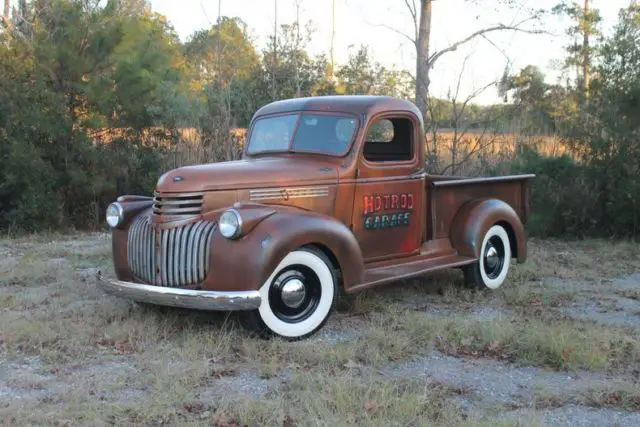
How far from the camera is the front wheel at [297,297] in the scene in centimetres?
521

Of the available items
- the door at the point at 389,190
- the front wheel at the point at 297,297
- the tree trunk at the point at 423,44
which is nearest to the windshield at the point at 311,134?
the door at the point at 389,190

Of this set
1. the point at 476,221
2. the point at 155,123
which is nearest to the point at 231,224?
the point at 476,221

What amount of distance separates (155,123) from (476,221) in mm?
7796

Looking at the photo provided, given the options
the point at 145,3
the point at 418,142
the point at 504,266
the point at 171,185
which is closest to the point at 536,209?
the point at 504,266

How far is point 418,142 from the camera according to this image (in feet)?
22.0

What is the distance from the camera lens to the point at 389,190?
634cm

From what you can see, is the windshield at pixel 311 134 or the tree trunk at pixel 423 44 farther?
the tree trunk at pixel 423 44

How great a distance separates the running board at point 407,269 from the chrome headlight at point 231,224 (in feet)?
3.74

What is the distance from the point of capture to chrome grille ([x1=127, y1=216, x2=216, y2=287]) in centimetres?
517

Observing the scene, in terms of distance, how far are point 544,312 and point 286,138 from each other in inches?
112

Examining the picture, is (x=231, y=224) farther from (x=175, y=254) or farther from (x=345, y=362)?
(x=345, y=362)

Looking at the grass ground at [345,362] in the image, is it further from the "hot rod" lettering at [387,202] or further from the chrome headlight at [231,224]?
the "hot rod" lettering at [387,202]

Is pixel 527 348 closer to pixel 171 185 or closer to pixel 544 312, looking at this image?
pixel 544 312

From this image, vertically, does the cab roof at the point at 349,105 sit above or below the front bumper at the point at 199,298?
above
